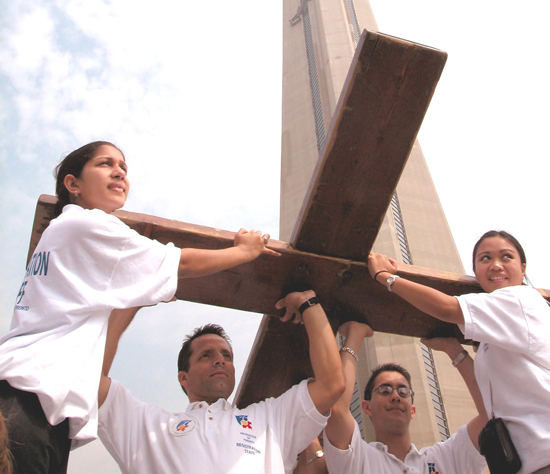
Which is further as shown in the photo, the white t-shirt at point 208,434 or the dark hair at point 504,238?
the dark hair at point 504,238

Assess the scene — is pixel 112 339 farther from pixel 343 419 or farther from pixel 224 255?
pixel 343 419

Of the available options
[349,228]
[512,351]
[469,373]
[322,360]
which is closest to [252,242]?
[349,228]

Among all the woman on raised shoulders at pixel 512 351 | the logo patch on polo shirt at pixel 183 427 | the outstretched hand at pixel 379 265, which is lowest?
the logo patch on polo shirt at pixel 183 427

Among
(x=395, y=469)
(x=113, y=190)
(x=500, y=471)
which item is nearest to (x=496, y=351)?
(x=500, y=471)

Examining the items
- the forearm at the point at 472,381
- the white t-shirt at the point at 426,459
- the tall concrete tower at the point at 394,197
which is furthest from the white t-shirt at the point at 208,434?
the tall concrete tower at the point at 394,197

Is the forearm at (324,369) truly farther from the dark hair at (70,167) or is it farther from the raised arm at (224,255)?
the dark hair at (70,167)

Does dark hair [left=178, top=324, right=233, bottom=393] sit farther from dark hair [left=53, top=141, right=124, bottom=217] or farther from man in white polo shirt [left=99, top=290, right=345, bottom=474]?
dark hair [left=53, top=141, right=124, bottom=217]

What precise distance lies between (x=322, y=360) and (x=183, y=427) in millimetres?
684

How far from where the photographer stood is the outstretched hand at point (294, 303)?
8.68ft

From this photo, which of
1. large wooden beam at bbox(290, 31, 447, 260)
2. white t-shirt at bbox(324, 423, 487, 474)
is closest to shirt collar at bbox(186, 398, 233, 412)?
white t-shirt at bbox(324, 423, 487, 474)

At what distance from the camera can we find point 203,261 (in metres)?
2.06

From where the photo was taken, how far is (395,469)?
9.46 feet

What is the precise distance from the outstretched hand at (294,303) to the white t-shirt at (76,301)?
0.87 metres

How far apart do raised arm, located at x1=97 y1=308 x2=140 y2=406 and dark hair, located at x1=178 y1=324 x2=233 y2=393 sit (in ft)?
2.32
